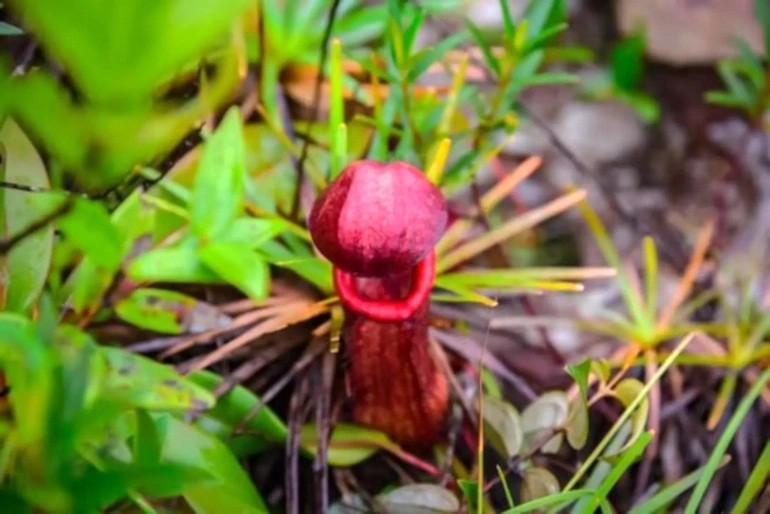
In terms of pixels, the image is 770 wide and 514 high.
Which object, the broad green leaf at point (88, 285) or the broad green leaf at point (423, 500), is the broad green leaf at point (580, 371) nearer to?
the broad green leaf at point (423, 500)

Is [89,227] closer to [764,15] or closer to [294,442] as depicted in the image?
[294,442]

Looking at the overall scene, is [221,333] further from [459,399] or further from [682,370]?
[682,370]

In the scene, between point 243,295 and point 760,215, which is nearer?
point 243,295

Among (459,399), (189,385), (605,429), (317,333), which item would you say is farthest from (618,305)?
(189,385)

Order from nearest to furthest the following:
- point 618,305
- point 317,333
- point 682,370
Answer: point 317,333
point 682,370
point 618,305

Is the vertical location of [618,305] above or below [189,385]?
below

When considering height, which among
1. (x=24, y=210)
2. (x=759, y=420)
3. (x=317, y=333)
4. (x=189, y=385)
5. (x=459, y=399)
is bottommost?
(x=759, y=420)

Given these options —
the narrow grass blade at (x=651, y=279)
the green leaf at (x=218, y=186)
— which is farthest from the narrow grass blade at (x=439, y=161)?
the narrow grass blade at (x=651, y=279)
